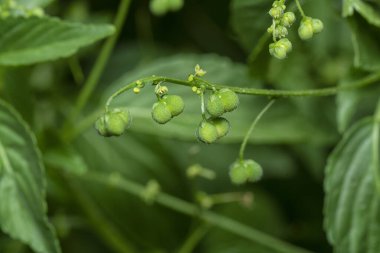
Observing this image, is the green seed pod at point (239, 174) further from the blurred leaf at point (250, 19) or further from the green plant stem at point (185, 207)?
the green plant stem at point (185, 207)

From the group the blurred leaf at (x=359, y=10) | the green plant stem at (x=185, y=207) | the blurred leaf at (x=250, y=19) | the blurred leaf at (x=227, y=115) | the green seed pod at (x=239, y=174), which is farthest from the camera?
the green plant stem at (x=185, y=207)

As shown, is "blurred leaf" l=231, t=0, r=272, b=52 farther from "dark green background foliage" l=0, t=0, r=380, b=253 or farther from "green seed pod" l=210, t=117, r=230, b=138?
"green seed pod" l=210, t=117, r=230, b=138

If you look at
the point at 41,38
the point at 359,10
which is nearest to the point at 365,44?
the point at 359,10

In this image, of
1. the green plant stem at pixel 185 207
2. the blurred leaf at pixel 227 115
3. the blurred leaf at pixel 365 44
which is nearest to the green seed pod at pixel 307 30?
the blurred leaf at pixel 365 44

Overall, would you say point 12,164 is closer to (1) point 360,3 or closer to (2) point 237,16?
(2) point 237,16

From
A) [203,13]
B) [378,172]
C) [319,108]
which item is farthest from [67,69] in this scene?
[378,172]

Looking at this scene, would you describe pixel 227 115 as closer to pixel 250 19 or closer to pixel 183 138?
pixel 183 138
